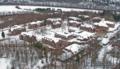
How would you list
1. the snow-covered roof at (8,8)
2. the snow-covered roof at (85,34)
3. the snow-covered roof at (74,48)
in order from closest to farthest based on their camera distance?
the snow-covered roof at (74,48)
the snow-covered roof at (85,34)
the snow-covered roof at (8,8)

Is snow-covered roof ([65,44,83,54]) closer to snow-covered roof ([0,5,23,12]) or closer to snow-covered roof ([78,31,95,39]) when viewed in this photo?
snow-covered roof ([78,31,95,39])

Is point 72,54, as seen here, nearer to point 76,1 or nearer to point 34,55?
point 34,55

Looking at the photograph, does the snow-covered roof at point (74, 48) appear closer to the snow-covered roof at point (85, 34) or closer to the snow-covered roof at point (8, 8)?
the snow-covered roof at point (85, 34)

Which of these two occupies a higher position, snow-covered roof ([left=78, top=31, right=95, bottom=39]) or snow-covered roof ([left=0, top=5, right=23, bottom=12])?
snow-covered roof ([left=78, top=31, right=95, bottom=39])

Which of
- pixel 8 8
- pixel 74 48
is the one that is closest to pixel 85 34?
pixel 74 48

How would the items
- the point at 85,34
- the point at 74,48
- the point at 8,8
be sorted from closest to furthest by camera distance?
the point at 74,48 < the point at 85,34 < the point at 8,8

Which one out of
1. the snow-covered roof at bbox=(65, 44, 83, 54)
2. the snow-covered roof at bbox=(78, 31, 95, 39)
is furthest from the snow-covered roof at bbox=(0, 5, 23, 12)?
the snow-covered roof at bbox=(65, 44, 83, 54)

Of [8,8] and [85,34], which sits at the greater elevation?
[85,34]

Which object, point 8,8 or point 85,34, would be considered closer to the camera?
point 85,34

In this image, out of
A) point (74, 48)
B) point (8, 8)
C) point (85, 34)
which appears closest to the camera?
point (74, 48)

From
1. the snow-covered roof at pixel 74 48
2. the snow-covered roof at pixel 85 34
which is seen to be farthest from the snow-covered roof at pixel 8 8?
the snow-covered roof at pixel 74 48

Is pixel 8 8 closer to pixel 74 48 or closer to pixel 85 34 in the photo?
pixel 85 34

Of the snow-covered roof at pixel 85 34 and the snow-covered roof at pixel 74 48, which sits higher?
the snow-covered roof at pixel 85 34
